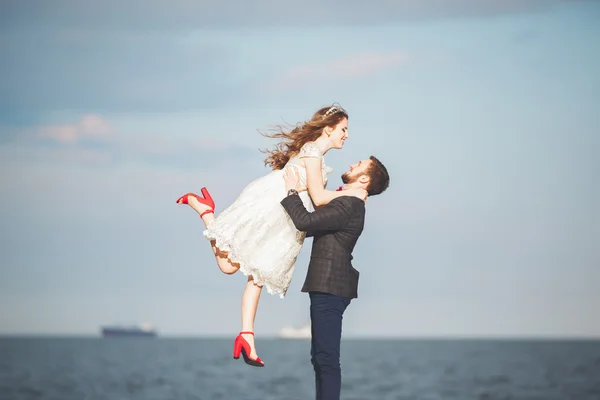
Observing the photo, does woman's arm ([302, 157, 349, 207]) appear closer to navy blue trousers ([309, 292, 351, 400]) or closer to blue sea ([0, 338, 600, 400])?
navy blue trousers ([309, 292, 351, 400])

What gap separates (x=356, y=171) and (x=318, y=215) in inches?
25.3

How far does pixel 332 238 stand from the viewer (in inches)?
281

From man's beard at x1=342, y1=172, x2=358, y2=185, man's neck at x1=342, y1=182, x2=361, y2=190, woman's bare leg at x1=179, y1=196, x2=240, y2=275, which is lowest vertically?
woman's bare leg at x1=179, y1=196, x2=240, y2=275

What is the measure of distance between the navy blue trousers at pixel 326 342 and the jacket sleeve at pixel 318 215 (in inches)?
20.4

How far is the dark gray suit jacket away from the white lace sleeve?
0.43 m

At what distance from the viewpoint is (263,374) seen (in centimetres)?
5647

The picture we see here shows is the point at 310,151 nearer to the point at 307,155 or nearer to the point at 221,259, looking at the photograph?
the point at 307,155

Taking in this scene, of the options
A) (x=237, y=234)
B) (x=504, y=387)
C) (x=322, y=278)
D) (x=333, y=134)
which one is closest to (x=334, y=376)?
(x=322, y=278)

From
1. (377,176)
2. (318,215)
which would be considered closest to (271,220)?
(318,215)

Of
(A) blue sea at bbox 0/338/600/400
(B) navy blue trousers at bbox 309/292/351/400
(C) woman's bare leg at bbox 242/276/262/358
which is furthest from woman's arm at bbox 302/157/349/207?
(A) blue sea at bbox 0/338/600/400

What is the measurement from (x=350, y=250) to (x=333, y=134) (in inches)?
38.2

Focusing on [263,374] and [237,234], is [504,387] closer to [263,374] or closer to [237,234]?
[263,374]

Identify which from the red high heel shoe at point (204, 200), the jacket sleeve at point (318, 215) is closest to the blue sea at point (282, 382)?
the red high heel shoe at point (204, 200)

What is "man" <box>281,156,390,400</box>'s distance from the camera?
23.0ft
